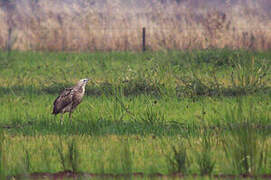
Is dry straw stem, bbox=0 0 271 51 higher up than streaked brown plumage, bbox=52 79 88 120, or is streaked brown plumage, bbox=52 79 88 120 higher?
dry straw stem, bbox=0 0 271 51

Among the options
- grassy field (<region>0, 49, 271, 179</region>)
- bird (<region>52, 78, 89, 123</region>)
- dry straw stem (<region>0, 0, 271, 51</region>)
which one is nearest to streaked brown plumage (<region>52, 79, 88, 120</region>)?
bird (<region>52, 78, 89, 123</region>)

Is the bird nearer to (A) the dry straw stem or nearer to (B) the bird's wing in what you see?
(B) the bird's wing

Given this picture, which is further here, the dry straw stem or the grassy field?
the dry straw stem

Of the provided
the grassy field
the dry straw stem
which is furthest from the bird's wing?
the dry straw stem

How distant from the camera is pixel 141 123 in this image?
9914mm

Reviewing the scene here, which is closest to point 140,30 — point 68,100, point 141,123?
point 68,100

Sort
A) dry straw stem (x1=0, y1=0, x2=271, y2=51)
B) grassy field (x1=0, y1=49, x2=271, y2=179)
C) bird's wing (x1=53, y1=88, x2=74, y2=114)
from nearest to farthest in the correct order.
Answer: grassy field (x1=0, y1=49, x2=271, y2=179), bird's wing (x1=53, y1=88, x2=74, y2=114), dry straw stem (x1=0, y1=0, x2=271, y2=51)

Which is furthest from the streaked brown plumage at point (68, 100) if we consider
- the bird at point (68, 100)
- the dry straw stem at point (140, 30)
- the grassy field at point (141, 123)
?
the dry straw stem at point (140, 30)

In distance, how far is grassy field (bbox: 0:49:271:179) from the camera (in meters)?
6.76

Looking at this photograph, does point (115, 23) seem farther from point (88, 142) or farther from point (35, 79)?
point (88, 142)

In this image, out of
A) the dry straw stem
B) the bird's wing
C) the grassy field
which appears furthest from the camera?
the dry straw stem

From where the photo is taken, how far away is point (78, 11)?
26969 millimetres

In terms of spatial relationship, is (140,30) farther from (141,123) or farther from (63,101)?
(141,123)

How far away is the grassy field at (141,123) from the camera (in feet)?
22.2
